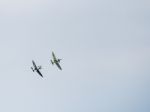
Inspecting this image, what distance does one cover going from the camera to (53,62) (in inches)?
6388

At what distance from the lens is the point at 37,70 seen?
524ft

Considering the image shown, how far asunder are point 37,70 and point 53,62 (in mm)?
11029
